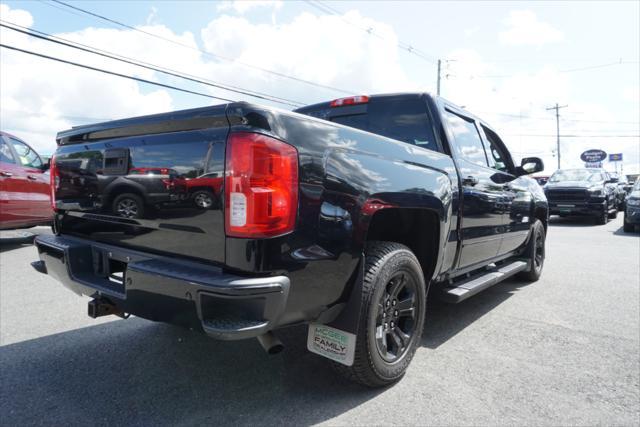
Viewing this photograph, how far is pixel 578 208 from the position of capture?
43.2 feet

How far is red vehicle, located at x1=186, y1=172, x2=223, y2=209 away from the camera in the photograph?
6.30 ft

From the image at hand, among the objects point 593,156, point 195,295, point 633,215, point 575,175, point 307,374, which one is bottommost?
point 307,374

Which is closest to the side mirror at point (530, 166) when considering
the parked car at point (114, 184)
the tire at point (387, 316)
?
the tire at point (387, 316)

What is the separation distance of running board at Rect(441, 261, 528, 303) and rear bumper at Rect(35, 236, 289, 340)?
1.75m

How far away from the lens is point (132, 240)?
7.69ft

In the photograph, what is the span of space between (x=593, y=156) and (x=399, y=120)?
4728 cm

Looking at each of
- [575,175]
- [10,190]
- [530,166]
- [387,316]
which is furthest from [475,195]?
[575,175]

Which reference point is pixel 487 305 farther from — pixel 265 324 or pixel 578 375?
pixel 265 324

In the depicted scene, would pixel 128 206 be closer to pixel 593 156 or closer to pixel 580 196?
pixel 580 196

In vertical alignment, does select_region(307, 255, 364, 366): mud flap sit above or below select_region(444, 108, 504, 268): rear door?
below

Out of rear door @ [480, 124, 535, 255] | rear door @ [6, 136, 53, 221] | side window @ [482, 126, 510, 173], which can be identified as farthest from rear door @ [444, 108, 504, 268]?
rear door @ [6, 136, 53, 221]

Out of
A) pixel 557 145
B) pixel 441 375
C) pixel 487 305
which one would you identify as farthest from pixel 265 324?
pixel 557 145

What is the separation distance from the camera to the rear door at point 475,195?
342cm

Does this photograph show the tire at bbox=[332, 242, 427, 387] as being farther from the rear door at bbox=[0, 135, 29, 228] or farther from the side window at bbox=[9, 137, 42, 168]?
the side window at bbox=[9, 137, 42, 168]
